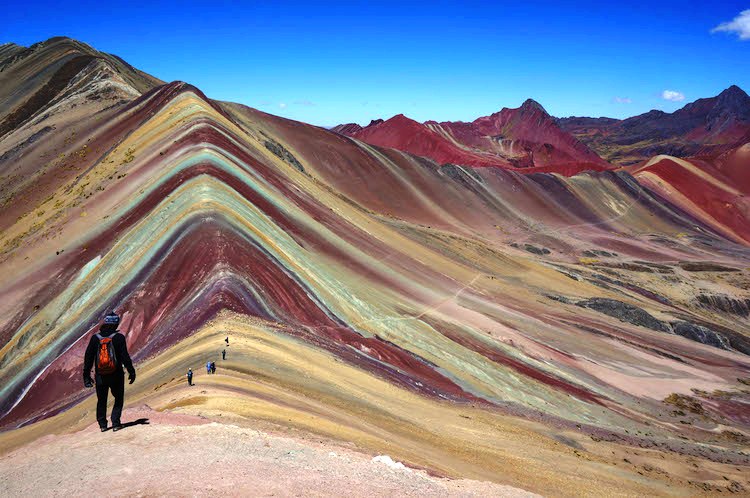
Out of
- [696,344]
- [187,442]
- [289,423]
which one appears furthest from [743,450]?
[187,442]

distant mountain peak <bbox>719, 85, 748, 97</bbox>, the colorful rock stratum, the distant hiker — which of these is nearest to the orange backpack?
the distant hiker

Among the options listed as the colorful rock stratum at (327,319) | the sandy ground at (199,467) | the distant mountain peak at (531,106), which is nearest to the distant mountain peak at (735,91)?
the distant mountain peak at (531,106)

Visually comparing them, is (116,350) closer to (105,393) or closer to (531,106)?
(105,393)

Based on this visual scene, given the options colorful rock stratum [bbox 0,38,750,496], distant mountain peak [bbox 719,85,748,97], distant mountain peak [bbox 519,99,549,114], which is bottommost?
colorful rock stratum [bbox 0,38,750,496]

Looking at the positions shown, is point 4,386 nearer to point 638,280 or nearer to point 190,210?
point 190,210

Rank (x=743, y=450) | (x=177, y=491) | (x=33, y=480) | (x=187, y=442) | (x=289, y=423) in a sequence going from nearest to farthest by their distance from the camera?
(x=177, y=491)
(x=33, y=480)
(x=187, y=442)
(x=289, y=423)
(x=743, y=450)

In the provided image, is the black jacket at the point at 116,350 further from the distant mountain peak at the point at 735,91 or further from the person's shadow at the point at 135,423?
the distant mountain peak at the point at 735,91

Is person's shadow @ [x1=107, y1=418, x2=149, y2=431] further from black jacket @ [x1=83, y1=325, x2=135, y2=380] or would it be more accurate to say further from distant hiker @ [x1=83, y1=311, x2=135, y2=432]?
black jacket @ [x1=83, y1=325, x2=135, y2=380]

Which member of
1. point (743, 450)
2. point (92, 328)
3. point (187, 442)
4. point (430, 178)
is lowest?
point (743, 450)
